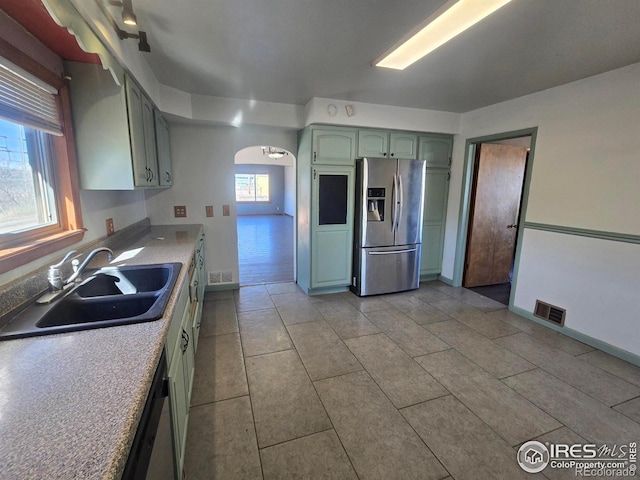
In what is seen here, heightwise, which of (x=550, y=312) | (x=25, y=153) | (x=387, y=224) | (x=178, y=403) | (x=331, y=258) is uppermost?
(x=25, y=153)

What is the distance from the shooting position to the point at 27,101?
1.38 meters

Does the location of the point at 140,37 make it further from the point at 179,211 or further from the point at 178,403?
the point at 179,211

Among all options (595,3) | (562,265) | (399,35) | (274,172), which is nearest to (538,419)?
(562,265)

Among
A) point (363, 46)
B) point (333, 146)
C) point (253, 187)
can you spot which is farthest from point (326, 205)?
point (253, 187)

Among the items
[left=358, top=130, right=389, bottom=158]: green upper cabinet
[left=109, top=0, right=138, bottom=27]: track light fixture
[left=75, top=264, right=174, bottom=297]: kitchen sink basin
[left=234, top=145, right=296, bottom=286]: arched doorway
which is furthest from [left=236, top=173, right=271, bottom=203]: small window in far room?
[left=109, top=0, right=138, bottom=27]: track light fixture

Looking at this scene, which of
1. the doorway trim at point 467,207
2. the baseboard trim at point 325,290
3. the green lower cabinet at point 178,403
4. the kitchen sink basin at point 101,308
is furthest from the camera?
the baseboard trim at point 325,290

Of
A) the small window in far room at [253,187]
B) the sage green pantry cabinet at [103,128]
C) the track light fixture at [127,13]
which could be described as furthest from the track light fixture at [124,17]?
the small window in far room at [253,187]

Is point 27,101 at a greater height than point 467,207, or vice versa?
point 27,101

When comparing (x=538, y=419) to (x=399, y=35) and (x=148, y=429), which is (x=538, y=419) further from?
(x=399, y=35)

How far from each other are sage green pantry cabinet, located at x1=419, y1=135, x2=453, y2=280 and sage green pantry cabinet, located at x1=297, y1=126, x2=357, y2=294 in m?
1.11

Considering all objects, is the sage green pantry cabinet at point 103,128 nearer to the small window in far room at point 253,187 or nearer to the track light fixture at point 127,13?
the track light fixture at point 127,13

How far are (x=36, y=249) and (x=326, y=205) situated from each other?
267 centimetres

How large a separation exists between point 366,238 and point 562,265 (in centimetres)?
194

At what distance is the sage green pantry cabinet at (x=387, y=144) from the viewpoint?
142 inches
